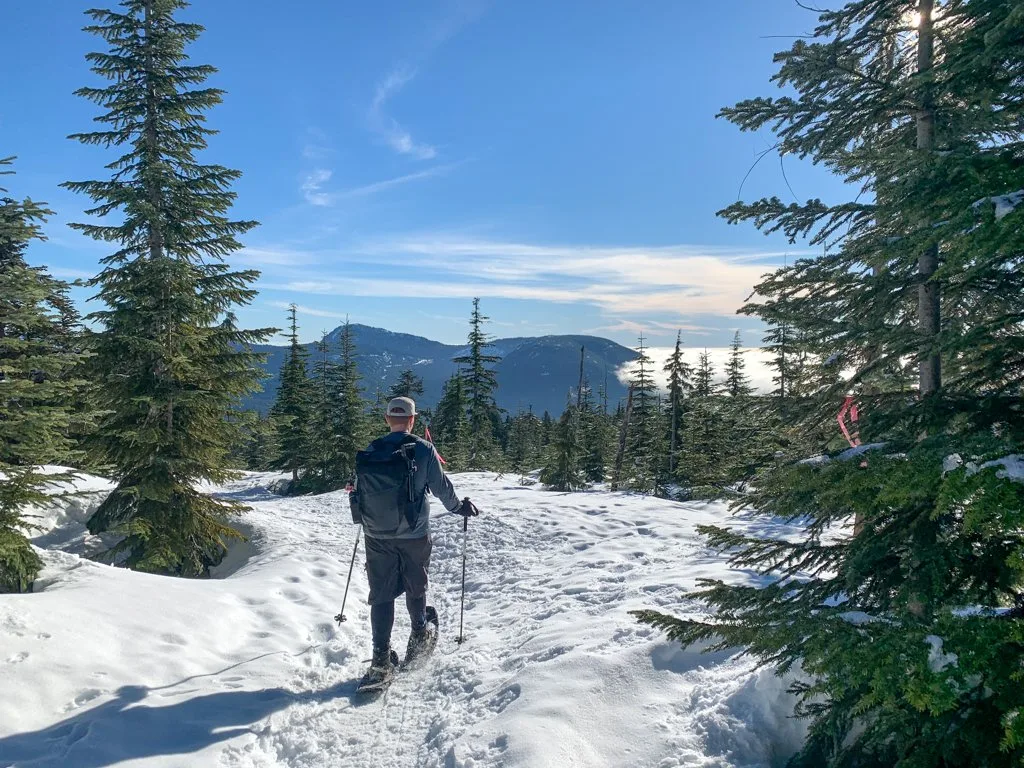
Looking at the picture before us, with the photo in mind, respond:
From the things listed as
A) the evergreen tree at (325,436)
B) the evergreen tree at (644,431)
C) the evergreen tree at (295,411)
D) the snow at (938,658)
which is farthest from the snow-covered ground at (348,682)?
the evergreen tree at (295,411)

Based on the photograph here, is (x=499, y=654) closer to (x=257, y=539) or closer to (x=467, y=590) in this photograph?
(x=467, y=590)

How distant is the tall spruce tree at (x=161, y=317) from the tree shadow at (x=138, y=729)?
272 inches

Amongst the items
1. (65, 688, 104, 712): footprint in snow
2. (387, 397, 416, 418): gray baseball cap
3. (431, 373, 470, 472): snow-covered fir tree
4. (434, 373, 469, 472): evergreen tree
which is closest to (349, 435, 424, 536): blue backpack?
(387, 397, 416, 418): gray baseball cap

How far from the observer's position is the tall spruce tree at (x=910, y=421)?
2.09 metres

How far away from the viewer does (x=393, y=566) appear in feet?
19.7

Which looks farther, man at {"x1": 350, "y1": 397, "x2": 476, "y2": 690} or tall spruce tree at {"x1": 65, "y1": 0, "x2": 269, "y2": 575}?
tall spruce tree at {"x1": 65, "y1": 0, "x2": 269, "y2": 575}

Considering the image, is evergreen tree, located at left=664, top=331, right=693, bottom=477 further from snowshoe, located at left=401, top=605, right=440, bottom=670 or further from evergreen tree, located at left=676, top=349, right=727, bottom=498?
snowshoe, located at left=401, top=605, right=440, bottom=670

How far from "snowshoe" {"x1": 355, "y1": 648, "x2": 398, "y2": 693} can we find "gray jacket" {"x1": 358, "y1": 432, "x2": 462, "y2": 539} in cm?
123

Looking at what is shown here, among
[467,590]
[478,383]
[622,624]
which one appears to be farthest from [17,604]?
[478,383]

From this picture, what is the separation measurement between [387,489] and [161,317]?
8.23 metres

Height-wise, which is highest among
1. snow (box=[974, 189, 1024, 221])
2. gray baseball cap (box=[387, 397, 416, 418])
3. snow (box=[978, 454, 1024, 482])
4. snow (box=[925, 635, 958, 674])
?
snow (box=[974, 189, 1024, 221])

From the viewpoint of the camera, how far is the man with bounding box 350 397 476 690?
578cm

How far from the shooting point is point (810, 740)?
11.0ft

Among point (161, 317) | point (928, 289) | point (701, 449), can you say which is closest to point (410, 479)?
point (928, 289)
